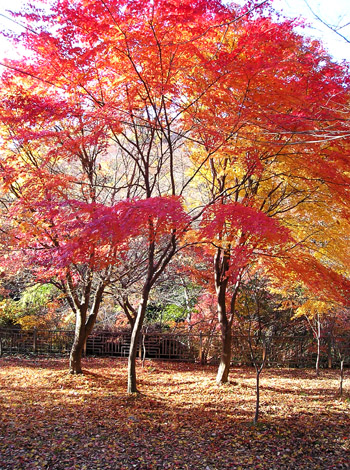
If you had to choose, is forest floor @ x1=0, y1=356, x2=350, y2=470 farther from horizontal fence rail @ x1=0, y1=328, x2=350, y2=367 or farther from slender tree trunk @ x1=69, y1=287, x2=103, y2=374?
horizontal fence rail @ x1=0, y1=328, x2=350, y2=367

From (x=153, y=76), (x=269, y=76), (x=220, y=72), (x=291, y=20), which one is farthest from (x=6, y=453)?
(x=291, y=20)

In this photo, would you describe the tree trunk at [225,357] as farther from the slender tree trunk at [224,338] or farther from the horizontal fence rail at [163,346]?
the horizontal fence rail at [163,346]

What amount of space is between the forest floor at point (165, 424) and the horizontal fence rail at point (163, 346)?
3452mm

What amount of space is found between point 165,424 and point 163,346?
302 inches

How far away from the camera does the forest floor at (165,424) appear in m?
5.03

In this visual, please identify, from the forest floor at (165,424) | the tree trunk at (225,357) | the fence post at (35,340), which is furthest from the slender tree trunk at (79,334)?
the fence post at (35,340)

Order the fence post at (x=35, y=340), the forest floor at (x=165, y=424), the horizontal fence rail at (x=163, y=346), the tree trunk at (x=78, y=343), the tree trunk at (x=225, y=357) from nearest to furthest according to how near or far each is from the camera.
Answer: the forest floor at (x=165, y=424) < the tree trunk at (x=225, y=357) < the tree trunk at (x=78, y=343) < the fence post at (x=35, y=340) < the horizontal fence rail at (x=163, y=346)

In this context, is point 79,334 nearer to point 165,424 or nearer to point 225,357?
point 225,357

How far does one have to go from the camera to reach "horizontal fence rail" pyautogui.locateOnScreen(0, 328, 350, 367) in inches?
540

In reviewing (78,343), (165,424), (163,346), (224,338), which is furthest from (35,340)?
(165,424)

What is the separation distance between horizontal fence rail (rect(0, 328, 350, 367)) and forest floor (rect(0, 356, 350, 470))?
345 cm

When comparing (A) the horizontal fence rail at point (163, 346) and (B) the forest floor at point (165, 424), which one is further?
(A) the horizontal fence rail at point (163, 346)

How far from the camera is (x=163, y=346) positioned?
46.0 feet

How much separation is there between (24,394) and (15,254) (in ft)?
12.0
